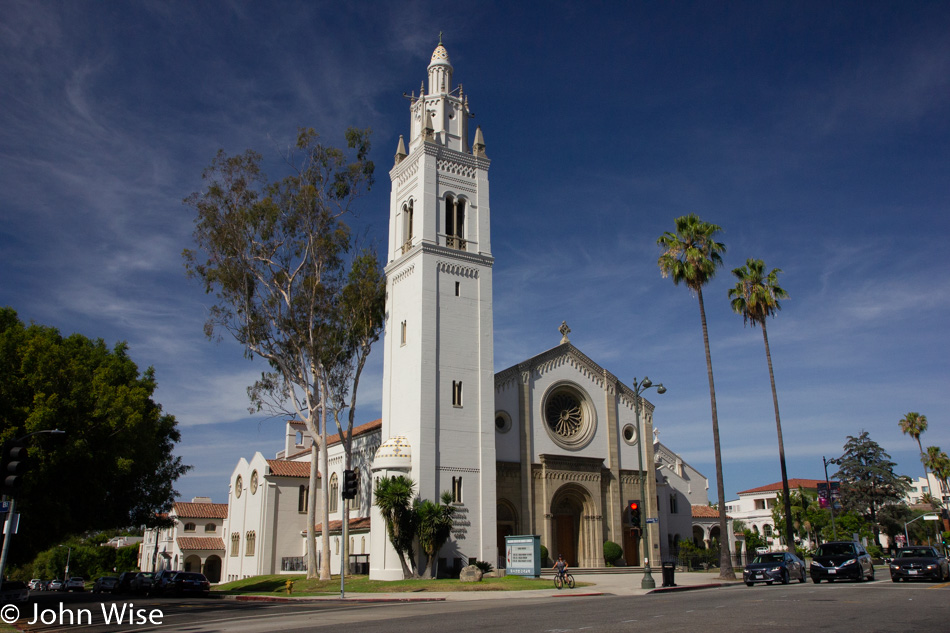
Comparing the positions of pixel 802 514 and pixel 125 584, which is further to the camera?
pixel 802 514

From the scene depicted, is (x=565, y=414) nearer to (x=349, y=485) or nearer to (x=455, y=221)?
(x=455, y=221)

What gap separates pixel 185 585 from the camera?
32.5m

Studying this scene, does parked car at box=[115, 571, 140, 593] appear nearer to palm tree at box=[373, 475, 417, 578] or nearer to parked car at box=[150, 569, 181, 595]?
parked car at box=[150, 569, 181, 595]

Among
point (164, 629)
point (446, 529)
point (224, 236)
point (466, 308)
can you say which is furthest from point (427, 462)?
point (164, 629)

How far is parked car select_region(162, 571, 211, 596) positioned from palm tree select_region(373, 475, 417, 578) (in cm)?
869

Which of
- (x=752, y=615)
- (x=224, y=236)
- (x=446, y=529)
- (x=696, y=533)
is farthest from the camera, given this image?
(x=696, y=533)

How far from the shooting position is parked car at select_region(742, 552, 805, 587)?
2676 cm

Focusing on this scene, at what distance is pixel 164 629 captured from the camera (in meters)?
15.3

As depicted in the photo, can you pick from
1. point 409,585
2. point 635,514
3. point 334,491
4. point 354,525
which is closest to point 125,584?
point 354,525

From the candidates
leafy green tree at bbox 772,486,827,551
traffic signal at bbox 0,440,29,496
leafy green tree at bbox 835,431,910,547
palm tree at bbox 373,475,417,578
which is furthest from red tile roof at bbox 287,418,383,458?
leafy green tree at bbox 835,431,910,547

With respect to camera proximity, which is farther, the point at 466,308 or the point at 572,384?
the point at 572,384

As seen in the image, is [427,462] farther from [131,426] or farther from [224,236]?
[224,236]

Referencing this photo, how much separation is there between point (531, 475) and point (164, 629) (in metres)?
26.8

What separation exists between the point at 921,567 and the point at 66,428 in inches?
1229
